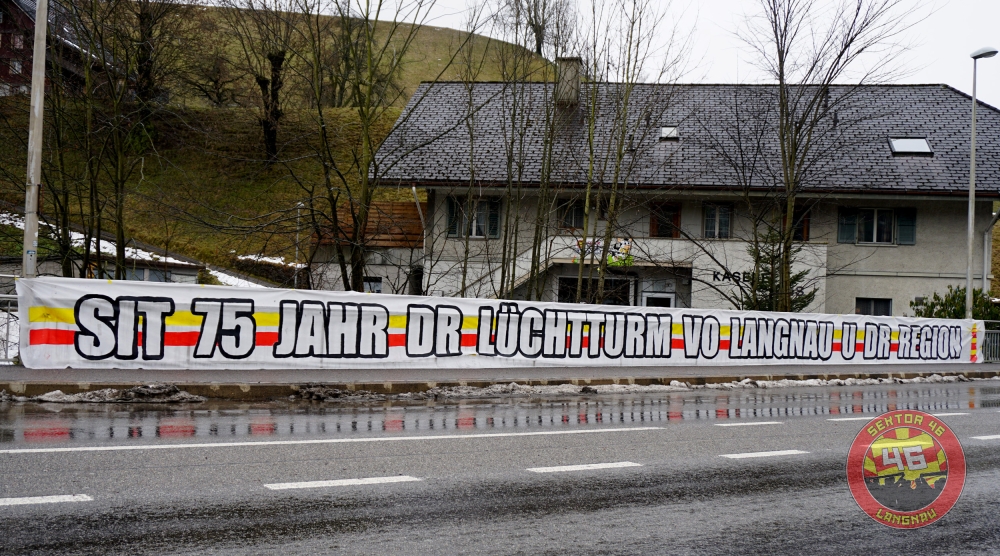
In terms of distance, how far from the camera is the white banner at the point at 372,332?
43.9 ft

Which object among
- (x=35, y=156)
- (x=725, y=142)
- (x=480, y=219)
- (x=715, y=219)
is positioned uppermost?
(x=725, y=142)

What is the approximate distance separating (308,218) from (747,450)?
47.9ft

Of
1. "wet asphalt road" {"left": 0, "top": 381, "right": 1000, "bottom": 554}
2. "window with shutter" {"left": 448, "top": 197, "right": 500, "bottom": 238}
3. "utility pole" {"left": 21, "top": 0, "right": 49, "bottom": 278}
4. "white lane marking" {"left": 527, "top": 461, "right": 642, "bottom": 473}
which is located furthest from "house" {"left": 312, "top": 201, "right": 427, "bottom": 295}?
"white lane marking" {"left": 527, "top": 461, "right": 642, "bottom": 473}

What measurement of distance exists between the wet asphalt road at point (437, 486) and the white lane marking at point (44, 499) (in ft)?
0.27

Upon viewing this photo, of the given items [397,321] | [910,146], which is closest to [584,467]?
[397,321]

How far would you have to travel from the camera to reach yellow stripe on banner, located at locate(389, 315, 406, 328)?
16.3 m

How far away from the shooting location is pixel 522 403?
526 inches

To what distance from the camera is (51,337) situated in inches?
523

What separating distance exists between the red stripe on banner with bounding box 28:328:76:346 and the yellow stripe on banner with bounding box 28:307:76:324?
15 cm

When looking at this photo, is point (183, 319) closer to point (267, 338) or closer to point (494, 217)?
point (267, 338)

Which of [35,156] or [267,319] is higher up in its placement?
[35,156]

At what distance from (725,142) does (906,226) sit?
290 inches

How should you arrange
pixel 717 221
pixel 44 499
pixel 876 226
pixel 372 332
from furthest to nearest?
1. pixel 876 226
2. pixel 717 221
3. pixel 372 332
4. pixel 44 499

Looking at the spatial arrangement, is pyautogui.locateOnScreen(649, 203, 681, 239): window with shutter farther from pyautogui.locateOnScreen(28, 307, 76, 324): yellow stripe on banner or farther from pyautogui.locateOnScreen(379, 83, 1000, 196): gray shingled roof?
pyautogui.locateOnScreen(28, 307, 76, 324): yellow stripe on banner
